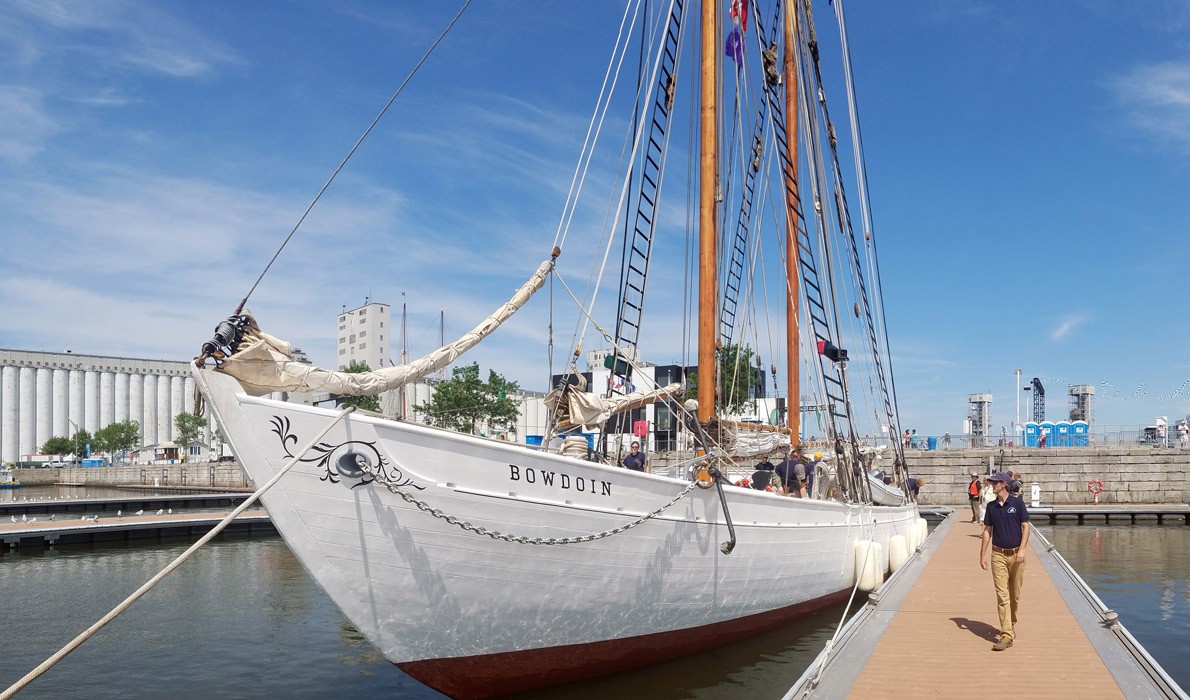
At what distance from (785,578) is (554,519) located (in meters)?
5.35

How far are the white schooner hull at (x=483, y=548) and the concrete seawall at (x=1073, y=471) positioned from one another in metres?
32.2

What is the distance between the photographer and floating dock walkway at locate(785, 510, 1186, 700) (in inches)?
288

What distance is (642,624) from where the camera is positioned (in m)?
9.88

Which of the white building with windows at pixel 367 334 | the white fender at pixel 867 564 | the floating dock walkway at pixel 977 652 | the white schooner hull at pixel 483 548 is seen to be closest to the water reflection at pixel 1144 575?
the floating dock walkway at pixel 977 652

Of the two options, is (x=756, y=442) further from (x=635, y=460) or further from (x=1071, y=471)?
(x=1071, y=471)

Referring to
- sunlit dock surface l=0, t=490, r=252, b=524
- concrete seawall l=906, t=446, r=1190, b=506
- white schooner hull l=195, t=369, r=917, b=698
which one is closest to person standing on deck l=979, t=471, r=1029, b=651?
white schooner hull l=195, t=369, r=917, b=698

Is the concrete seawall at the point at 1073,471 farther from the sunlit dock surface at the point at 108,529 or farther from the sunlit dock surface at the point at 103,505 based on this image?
the sunlit dock surface at the point at 103,505

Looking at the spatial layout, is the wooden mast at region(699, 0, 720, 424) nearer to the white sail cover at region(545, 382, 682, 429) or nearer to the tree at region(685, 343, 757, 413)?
the white sail cover at region(545, 382, 682, 429)

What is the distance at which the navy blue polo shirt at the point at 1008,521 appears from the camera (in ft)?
28.9

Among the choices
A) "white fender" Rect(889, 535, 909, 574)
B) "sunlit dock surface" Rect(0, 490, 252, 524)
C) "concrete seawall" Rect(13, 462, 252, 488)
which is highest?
"white fender" Rect(889, 535, 909, 574)

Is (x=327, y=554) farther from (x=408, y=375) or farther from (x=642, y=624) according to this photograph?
(x=642, y=624)

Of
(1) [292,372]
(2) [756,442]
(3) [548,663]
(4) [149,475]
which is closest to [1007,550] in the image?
(3) [548,663]

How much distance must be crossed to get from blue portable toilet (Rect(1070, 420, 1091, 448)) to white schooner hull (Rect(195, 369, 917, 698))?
37068mm

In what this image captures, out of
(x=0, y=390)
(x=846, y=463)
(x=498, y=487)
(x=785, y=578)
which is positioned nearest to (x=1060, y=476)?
(x=846, y=463)
